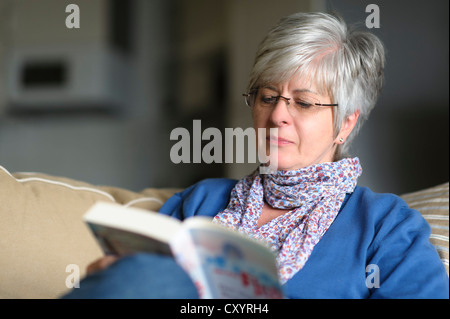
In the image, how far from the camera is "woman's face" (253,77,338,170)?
49.4 inches

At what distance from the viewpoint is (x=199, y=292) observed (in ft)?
2.73

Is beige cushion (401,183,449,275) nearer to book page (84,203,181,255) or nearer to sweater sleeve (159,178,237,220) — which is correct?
sweater sleeve (159,178,237,220)

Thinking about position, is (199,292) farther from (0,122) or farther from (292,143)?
(0,122)

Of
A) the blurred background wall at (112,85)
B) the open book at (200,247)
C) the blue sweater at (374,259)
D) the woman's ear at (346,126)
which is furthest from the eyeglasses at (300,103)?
the blurred background wall at (112,85)

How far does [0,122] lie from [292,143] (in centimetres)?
331

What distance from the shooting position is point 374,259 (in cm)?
110

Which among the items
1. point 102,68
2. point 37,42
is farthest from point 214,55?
point 37,42

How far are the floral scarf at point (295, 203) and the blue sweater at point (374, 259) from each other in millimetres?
38

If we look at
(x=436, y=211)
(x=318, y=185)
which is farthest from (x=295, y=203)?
(x=436, y=211)

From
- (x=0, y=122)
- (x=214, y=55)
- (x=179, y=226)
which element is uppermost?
(x=214, y=55)

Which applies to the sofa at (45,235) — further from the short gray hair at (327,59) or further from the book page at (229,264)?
the book page at (229,264)

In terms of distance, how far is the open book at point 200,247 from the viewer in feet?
2.38

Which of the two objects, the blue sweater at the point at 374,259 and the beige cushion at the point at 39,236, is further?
the beige cushion at the point at 39,236

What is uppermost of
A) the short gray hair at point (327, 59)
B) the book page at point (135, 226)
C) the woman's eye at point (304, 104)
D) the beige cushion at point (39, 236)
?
the short gray hair at point (327, 59)
